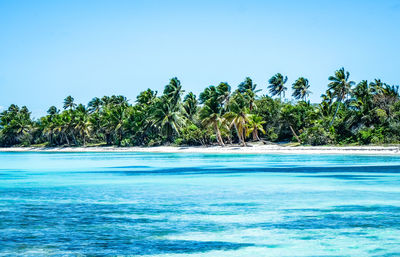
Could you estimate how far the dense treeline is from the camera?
5309 cm

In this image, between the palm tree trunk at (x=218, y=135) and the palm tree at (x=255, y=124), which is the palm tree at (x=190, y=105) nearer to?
the palm tree trunk at (x=218, y=135)

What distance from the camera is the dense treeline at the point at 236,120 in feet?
174

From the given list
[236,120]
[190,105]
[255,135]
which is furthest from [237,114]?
[190,105]

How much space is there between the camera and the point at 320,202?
1645 cm

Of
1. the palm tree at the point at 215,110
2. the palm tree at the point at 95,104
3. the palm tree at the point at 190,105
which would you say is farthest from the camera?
the palm tree at the point at 95,104

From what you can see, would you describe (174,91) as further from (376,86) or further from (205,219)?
(205,219)

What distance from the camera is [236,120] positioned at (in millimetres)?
57844

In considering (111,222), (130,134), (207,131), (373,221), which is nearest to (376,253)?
(373,221)

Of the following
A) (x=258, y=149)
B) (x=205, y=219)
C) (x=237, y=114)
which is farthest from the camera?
(x=258, y=149)

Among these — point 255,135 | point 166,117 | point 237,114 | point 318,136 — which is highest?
point 166,117

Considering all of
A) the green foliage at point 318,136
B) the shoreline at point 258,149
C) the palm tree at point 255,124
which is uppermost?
the palm tree at point 255,124

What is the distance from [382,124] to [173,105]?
1194 inches

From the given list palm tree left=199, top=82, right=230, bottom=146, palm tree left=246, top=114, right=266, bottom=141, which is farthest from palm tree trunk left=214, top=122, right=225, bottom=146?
palm tree left=246, top=114, right=266, bottom=141

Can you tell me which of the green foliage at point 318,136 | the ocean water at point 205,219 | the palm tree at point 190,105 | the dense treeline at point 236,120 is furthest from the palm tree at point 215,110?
the ocean water at point 205,219
